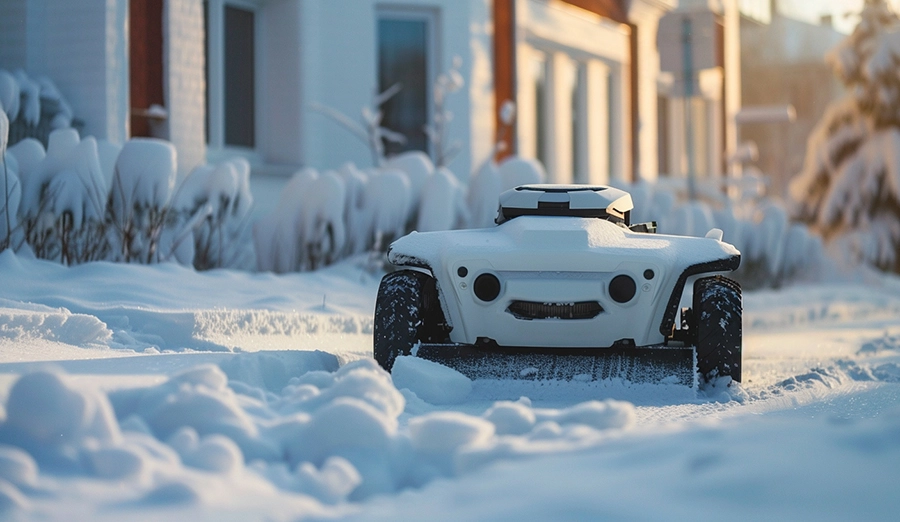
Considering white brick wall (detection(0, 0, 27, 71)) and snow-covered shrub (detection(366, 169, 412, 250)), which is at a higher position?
white brick wall (detection(0, 0, 27, 71))

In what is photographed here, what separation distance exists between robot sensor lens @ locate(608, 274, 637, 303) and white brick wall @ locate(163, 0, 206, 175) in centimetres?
651

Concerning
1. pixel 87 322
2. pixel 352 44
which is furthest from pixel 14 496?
pixel 352 44

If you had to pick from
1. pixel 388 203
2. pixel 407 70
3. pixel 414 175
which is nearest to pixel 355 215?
pixel 388 203

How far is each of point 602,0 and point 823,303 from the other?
7143mm

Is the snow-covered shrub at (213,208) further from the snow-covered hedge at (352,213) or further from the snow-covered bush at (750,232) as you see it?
the snow-covered bush at (750,232)

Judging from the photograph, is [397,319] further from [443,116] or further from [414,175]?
[443,116]

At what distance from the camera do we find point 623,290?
4.57 metres

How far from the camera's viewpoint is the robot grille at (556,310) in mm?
4625

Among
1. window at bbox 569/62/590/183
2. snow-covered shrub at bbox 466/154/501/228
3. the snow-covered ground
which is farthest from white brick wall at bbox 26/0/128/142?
window at bbox 569/62/590/183

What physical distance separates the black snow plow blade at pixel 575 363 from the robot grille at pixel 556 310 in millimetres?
168

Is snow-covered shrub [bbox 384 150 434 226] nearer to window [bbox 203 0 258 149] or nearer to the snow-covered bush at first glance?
window [bbox 203 0 258 149]

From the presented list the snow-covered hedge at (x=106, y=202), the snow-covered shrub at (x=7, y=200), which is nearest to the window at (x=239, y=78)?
the snow-covered hedge at (x=106, y=202)

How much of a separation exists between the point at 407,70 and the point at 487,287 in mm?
9573

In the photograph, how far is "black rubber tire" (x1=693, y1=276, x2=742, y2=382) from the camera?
4.65 m
